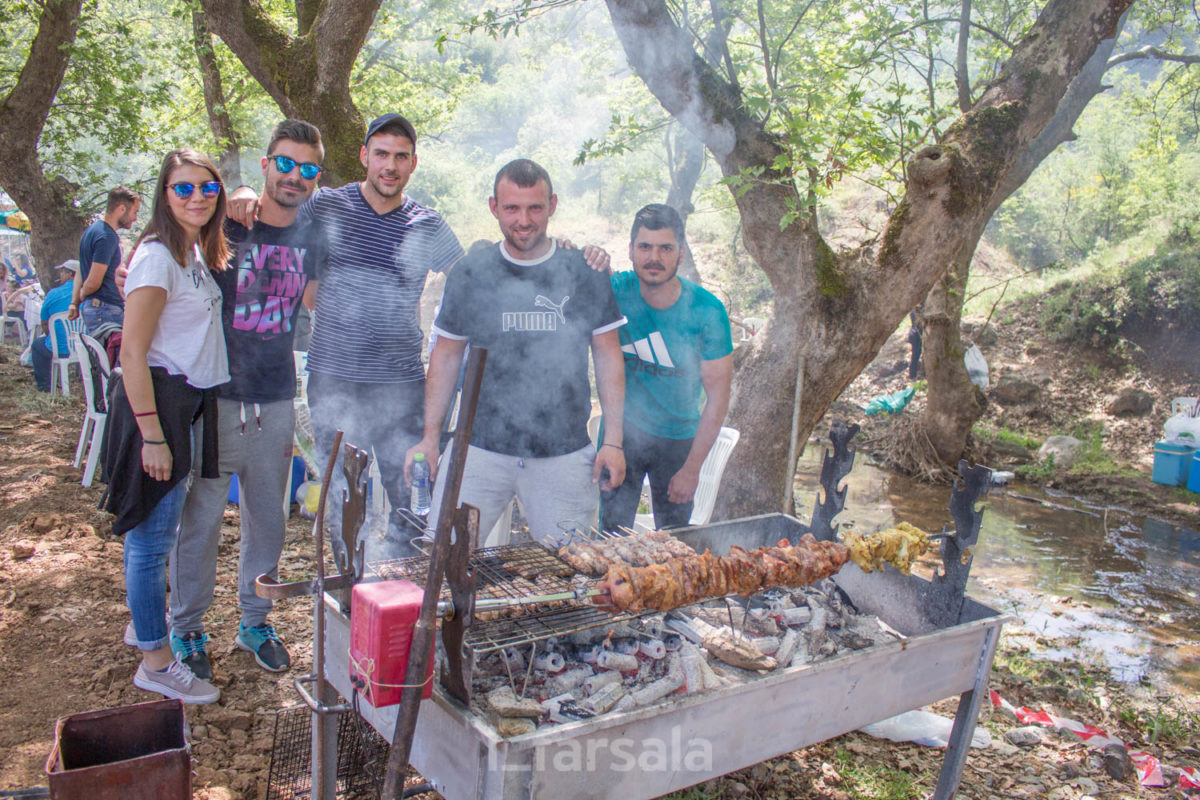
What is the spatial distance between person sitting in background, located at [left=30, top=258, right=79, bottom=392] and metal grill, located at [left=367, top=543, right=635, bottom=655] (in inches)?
348

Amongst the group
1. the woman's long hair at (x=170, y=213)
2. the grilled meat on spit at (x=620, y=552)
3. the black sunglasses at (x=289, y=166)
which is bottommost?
the grilled meat on spit at (x=620, y=552)

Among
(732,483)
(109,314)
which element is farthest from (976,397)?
(109,314)

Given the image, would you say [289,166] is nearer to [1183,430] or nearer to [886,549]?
[886,549]

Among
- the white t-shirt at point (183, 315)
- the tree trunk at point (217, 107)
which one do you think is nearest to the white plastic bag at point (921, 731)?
the white t-shirt at point (183, 315)

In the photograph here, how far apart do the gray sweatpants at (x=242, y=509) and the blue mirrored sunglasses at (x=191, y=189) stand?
37.1 inches

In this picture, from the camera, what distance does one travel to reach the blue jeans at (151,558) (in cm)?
337

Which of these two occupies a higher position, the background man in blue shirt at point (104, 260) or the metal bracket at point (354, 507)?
the background man in blue shirt at point (104, 260)

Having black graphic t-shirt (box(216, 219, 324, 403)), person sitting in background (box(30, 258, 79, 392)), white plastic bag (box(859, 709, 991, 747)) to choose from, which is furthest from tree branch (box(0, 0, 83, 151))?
white plastic bag (box(859, 709, 991, 747))

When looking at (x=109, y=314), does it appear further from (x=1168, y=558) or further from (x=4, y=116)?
(x=1168, y=558)

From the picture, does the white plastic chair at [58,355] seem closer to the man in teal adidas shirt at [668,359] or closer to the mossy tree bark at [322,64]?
the mossy tree bark at [322,64]

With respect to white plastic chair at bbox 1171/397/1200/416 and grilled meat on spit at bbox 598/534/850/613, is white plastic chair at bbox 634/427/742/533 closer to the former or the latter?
grilled meat on spit at bbox 598/534/850/613

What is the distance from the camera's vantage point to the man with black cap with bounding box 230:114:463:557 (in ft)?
13.1

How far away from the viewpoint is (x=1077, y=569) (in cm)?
780

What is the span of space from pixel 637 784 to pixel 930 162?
4.98m
